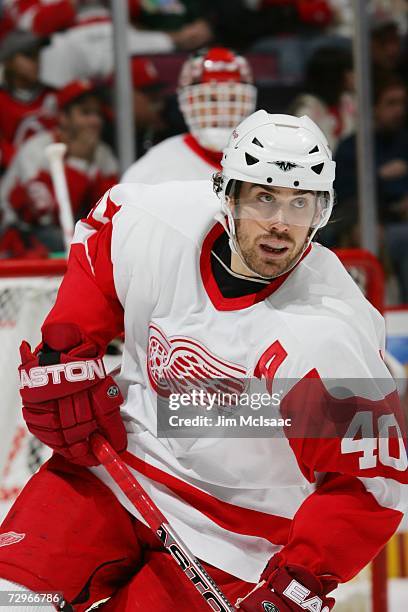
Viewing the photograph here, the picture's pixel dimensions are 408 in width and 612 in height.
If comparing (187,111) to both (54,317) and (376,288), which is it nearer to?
(376,288)

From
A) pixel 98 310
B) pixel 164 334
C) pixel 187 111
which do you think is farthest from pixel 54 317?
pixel 187 111

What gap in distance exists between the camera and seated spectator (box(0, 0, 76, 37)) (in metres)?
3.69

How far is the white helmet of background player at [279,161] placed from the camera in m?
1.58

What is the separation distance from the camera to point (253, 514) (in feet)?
5.68

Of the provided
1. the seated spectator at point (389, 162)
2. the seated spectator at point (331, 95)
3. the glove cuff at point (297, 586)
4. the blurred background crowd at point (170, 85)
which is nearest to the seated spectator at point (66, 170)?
the blurred background crowd at point (170, 85)

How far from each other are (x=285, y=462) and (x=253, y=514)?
11cm

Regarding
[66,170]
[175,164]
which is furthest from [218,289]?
[66,170]

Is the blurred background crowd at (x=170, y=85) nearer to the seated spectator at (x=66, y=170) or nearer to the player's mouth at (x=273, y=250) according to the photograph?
the seated spectator at (x=66, y=170)

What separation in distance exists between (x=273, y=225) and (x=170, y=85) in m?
2.31

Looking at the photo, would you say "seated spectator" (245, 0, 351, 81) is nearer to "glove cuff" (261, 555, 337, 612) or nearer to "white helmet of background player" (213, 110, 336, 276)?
"white helmet of background player" (213, 110, 336, 276)

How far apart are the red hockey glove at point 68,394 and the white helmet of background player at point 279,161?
298 millimetres

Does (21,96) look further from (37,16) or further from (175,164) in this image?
(175,164)

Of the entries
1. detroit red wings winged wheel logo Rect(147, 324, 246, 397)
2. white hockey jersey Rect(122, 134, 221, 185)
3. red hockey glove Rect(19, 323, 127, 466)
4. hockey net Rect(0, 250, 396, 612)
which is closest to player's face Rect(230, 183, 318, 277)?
detroit red wings winged wheel logo Rect(147, 324, 246, 397)

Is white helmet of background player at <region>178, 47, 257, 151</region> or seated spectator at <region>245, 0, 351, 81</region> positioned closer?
white helmet of background player at <region>178, 47, 257, 151</region>
